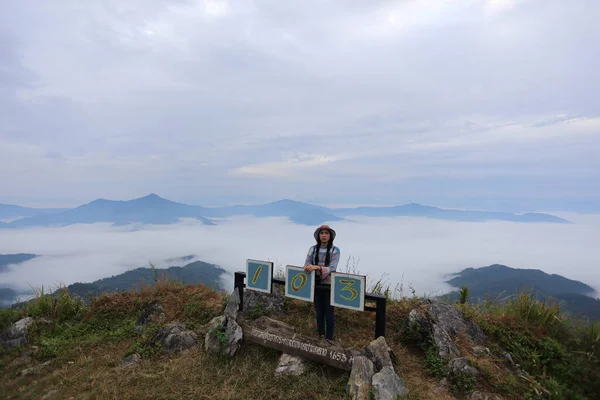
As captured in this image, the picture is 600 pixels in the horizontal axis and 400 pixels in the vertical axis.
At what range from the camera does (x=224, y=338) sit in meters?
5.29

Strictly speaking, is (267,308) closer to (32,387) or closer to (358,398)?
(358,398)

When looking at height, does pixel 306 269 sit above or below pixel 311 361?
above

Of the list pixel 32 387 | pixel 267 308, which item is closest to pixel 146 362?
pixel 32 387

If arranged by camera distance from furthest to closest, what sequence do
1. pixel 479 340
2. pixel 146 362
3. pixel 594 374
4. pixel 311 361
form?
pixel 479 340, pixel 146 362, pixel 311 361, pixel 594 374

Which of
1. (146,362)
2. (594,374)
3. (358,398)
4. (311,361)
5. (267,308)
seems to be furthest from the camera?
(267,308)

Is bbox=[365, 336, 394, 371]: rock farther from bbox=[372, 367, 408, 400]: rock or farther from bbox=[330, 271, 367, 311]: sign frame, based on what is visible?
bbox=[330, 271, 367, 311]: sign frame

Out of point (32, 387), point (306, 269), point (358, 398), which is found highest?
point (306, 269)

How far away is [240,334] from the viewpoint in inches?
214

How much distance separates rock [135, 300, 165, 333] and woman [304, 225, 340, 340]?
3806 mm

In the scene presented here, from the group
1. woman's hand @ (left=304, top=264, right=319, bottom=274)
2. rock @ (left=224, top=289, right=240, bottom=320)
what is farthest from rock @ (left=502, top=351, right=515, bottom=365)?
rock @ (left=224, top=289, right=240, bottom=320)

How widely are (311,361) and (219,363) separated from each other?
1.54 metres

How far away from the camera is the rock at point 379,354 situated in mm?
4648

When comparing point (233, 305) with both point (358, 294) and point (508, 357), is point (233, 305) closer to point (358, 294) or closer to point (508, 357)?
point (358, 294)

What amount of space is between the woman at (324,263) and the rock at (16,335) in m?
6.37
